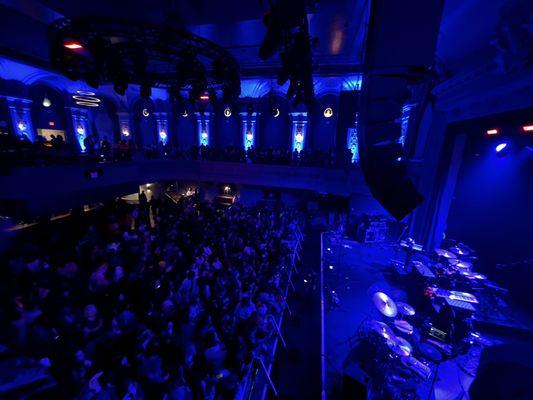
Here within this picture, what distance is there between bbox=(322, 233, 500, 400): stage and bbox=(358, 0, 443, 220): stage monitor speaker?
377cm

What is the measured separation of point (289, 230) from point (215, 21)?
832 centimetres

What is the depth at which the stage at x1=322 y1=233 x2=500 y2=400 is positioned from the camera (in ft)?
15.1

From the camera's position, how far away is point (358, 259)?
9.80m

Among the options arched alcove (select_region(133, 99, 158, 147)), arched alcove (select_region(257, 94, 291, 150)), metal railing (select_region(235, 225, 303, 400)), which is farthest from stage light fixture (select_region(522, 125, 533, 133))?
arched alcove (select_region(133, 99, 158, 147))

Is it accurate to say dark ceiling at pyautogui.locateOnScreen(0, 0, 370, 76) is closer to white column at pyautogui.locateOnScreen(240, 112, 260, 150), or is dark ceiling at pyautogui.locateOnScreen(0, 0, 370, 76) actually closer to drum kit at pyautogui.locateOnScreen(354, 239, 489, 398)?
white column at pyautogui.locateOnScreen(240, 112, 260, 150)

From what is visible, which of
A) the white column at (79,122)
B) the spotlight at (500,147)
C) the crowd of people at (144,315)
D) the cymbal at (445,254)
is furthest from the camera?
the white column at (79,122)

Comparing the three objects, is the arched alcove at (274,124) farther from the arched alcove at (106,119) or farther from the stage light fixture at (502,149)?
the arched alcove at (106,119)

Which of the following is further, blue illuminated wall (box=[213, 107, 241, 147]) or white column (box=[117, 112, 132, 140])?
white column (box=[117, 112, 132, 140])

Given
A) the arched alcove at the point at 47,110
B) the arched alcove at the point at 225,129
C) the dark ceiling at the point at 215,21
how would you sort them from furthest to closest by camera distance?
the arched alcove at the point at 225,129 → the arched alcove at the point at 47,110 → the dark ceiling at the point at 215,21

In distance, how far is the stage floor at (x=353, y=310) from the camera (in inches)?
183

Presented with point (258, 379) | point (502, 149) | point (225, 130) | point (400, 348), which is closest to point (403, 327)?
point (400, 348)

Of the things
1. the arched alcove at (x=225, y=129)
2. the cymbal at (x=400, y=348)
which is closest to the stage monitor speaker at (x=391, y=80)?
the cymbal at (x=400, y=348)

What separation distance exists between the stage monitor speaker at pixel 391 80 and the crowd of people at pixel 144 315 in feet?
12.0

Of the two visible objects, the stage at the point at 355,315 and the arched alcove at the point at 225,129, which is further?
the arched alcove at the point at 225,129
